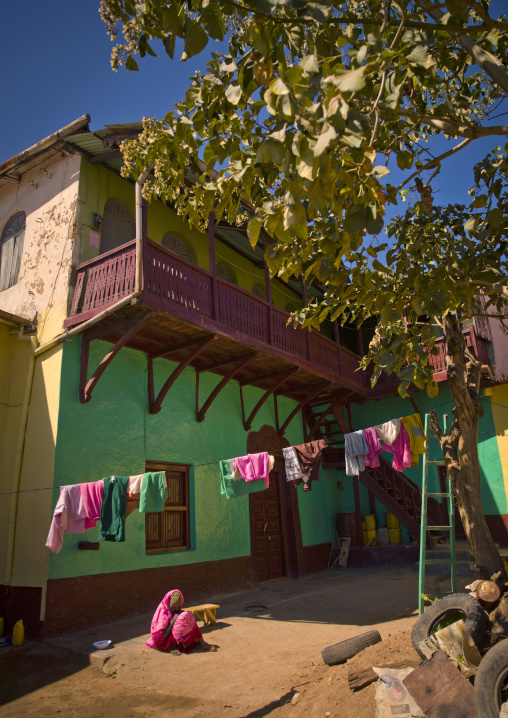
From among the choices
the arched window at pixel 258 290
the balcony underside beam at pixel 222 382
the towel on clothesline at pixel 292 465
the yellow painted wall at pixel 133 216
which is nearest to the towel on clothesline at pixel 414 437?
the towel on clothesline at pixel 292 465

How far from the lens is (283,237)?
3.14m

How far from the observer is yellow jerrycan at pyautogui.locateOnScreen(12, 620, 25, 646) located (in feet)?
23.5

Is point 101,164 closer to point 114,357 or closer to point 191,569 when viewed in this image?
point 114,357

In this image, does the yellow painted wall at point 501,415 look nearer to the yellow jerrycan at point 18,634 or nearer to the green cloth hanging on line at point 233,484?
the green cloth hanging on line at point 233,484

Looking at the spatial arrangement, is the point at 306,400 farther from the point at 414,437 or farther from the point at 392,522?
the point at 414,437

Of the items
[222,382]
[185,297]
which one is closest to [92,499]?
[185,297]

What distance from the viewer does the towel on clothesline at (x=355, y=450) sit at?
8.11 meters

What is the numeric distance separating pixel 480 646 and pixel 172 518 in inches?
241

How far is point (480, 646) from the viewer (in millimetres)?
5051

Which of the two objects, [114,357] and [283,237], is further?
[114,357]

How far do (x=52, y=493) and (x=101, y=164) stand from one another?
6.12m

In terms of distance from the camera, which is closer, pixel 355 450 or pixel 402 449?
pixel 402 449

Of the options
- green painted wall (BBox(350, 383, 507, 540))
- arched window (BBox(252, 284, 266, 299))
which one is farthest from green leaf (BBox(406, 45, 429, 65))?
arched window (BBox(252, 284, 266, 299))

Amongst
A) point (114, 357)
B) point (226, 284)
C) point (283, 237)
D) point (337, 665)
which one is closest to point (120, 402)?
point (114, 357)
